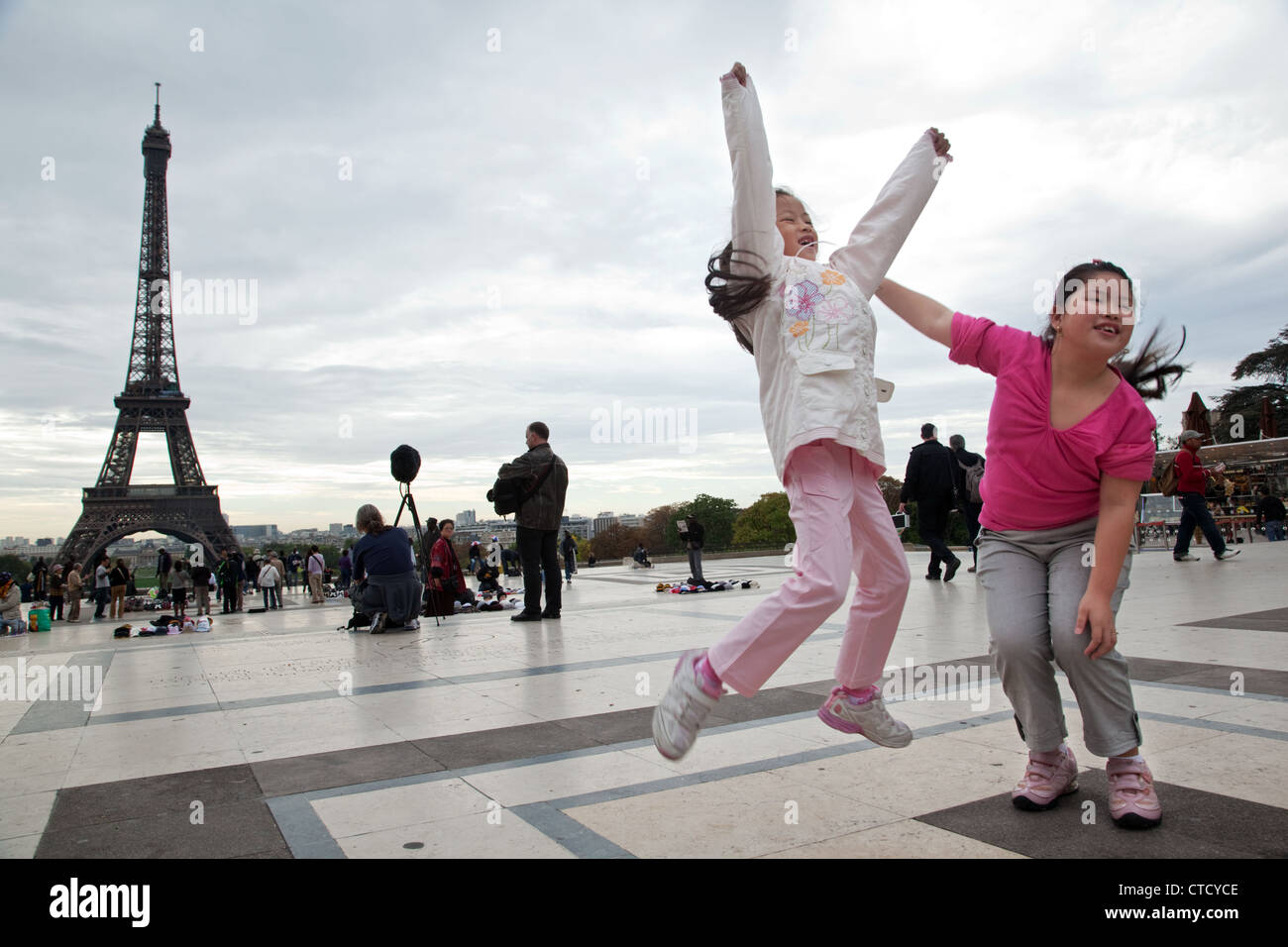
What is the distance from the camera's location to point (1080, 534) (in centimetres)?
251

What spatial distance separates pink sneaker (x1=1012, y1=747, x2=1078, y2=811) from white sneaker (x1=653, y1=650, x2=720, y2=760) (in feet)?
2.85

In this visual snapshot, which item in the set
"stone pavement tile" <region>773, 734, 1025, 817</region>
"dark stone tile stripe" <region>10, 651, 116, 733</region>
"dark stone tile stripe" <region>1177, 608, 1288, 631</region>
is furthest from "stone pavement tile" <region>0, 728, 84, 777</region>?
"dark stone tile stripe" <region>1177, 608, 1288, 631</region>

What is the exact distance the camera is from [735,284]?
102 inches

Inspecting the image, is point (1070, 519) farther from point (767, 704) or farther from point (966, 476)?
point (966, 476)

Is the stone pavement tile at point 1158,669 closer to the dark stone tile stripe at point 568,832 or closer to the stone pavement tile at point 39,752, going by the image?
the dark stone tile stripe at point 568,832

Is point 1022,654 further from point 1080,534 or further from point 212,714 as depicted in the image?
point 212,714

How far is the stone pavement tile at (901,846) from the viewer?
2055 millimetres

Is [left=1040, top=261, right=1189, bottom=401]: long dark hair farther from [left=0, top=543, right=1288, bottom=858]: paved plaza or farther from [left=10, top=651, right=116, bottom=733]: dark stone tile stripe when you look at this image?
[left=10, top=651, right=116, bottom=733]: dark stone tile stripe

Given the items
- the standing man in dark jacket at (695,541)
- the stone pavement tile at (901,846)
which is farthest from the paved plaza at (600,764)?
the standing man in dark jacket at (695,541)

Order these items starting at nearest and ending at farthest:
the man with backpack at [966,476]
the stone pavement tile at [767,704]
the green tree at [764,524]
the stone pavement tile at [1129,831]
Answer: the stone pavement tile at [1129,831]
the stone pavement tile at [767,704]
the man with backpack at [966,476]
the green tree at [764,524]

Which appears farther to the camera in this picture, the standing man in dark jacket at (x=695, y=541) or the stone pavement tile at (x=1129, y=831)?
the standing man in dark jacket at (x=695, y=541)
